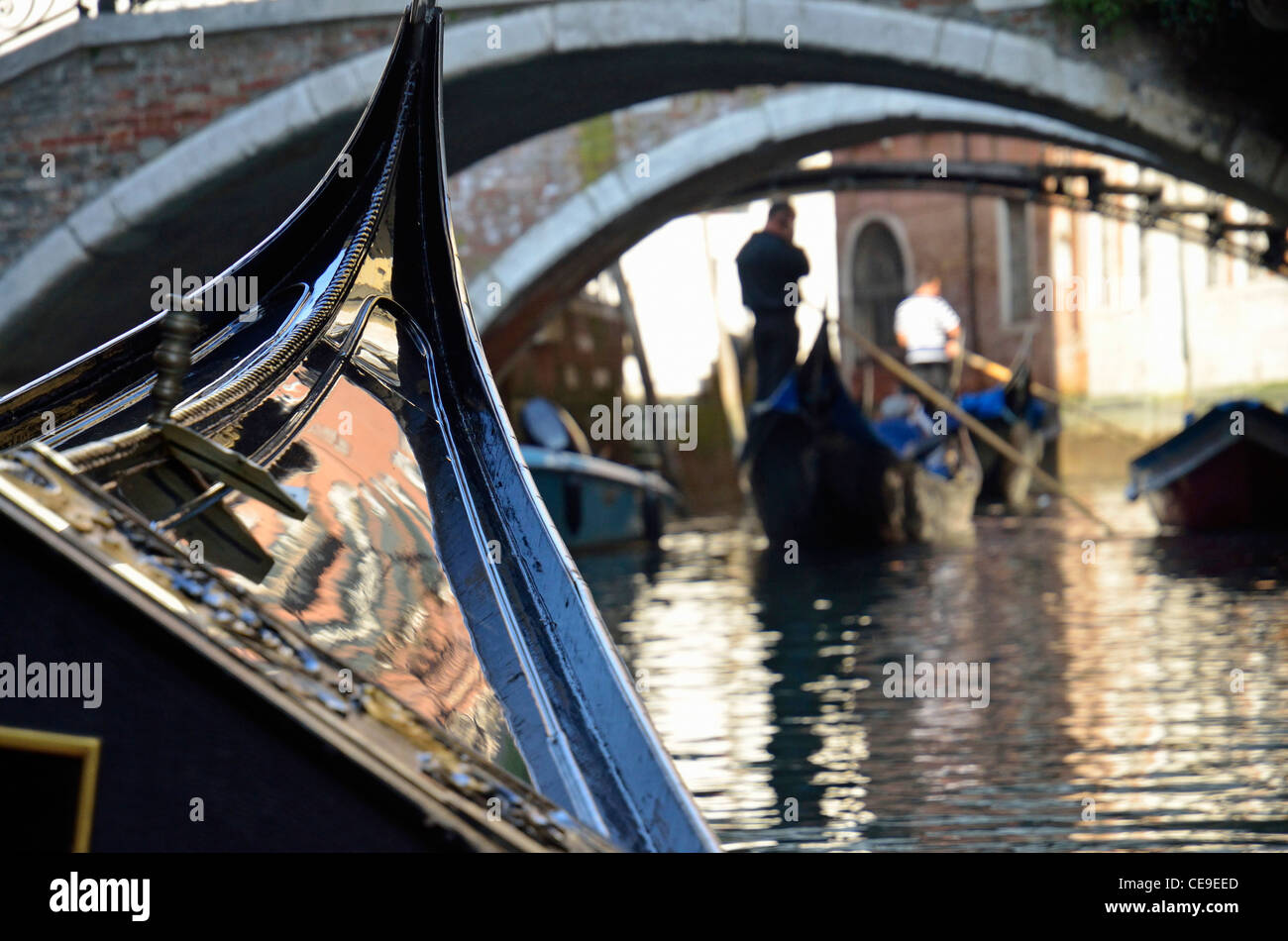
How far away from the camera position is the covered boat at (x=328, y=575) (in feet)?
1.95

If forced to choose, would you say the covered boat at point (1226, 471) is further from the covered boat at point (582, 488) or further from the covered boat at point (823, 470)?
the covered boat at point (582, 488)

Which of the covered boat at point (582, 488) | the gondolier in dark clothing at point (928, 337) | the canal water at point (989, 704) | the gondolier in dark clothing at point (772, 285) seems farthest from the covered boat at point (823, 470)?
the gondolier in dark clothing at point (928, 337)

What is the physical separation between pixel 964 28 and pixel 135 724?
3.39 metres

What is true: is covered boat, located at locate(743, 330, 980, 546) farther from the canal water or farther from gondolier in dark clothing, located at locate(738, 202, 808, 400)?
the canal water

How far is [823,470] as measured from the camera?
545cm

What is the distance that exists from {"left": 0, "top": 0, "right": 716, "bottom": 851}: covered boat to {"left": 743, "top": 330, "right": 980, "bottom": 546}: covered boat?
371 centimetres

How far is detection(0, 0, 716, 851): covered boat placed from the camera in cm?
59

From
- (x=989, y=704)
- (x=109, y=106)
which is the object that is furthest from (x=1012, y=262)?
(x=989, y=704)

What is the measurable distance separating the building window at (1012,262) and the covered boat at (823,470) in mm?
5740

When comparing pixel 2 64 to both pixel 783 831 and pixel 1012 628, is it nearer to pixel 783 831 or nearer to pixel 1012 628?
pixel 1012 628

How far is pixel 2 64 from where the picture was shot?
4.51m

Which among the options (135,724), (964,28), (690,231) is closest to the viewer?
(135,724)
